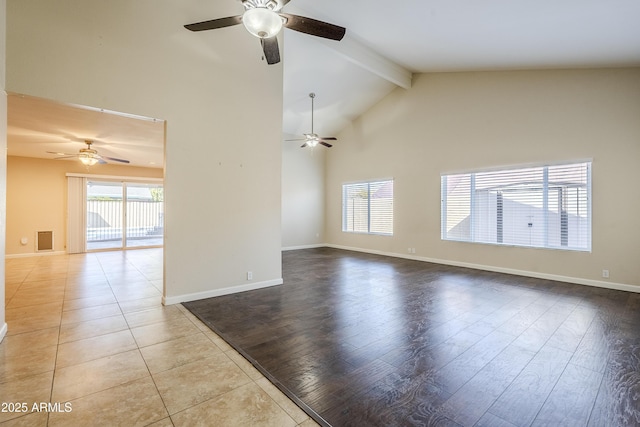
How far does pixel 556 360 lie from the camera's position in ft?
7.74

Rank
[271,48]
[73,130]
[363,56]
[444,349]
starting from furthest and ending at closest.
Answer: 1. [363,56]
2. [73,130]
3. [271,48]
4. [444,349]

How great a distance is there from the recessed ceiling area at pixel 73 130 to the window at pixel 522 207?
5.91 m

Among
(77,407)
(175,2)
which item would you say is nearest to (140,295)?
(77,407)

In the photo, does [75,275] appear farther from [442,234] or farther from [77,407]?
[442,234]

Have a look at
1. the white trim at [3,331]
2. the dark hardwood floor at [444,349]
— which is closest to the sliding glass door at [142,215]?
the white trim at [3,331]

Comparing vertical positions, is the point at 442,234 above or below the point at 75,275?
above

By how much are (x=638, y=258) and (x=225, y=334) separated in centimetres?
600

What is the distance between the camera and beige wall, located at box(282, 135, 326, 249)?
28.6 feet

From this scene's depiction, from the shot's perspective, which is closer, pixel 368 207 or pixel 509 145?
pixel 509 145

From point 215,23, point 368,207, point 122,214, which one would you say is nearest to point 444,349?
point 215,23

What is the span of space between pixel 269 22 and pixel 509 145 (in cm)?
512

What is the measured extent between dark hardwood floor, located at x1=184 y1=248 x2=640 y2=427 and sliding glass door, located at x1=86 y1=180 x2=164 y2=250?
6.49 meters

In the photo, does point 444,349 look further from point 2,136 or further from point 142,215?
point 142,215

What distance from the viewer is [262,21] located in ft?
7.93
